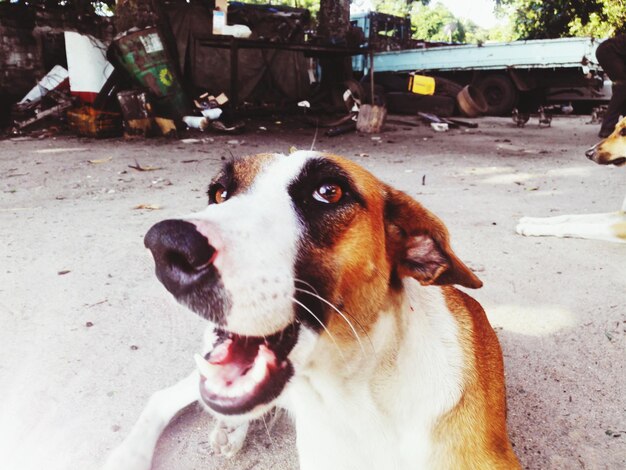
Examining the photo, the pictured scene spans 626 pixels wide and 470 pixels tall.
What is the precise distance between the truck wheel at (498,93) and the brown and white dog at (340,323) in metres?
14.4

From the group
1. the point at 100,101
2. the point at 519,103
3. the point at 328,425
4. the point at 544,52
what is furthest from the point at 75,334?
the point at 519,103

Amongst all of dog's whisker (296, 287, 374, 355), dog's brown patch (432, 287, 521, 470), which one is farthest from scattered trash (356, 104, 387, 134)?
dog's whisker (296, 287, 374, 355)

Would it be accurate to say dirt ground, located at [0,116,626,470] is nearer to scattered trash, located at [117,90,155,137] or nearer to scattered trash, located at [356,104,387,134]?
scattered trash, located at [117,90,155,137]

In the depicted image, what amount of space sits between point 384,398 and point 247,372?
18.7 inches

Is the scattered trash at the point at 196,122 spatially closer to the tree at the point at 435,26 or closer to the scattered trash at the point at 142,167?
the scattered trash at the point at 142,167

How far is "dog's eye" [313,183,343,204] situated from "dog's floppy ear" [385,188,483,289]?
22 cm

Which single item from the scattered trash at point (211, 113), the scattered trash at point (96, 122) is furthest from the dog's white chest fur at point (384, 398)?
the scattered trash at point (211, 113)

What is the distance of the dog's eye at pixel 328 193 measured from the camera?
154cm

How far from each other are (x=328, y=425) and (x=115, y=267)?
96.7 inches

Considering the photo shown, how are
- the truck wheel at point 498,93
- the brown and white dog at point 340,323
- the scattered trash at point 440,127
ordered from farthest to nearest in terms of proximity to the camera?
the truck wheel at point 498,93 < the scattered trash at point 440,127 < the brown and white dog at point 340,323

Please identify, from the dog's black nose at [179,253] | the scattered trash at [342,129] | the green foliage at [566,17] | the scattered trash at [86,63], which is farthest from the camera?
the green foliage at [566,17]

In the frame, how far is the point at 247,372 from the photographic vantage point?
4.62 feet

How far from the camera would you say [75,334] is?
9.08 feet

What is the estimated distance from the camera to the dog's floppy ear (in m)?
1.60
